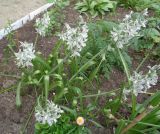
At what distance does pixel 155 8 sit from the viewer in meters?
5.30

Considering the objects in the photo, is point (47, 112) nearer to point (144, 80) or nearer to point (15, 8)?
point (144, 80)

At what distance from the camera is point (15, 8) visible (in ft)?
16.8

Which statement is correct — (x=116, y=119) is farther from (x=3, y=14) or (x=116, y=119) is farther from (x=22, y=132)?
(x=3, y=14)

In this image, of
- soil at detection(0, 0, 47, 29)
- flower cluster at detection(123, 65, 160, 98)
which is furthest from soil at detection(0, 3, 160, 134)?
flower cluster at detection(123, 65, 160, 98)

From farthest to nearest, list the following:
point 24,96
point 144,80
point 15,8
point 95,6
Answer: point 95,6 < point 15,8 < point 24,96 < point 144,80

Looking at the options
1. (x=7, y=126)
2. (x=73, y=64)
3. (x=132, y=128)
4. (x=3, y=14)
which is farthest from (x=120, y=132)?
(x=3, y=14)

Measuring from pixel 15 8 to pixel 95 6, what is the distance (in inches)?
46.2

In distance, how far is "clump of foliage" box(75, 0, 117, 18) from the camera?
5.22 m

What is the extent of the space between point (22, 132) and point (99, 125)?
28.8 inches

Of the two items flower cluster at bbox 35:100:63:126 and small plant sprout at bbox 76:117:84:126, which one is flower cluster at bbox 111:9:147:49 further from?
flower cluster at bbox 35:100:63:126

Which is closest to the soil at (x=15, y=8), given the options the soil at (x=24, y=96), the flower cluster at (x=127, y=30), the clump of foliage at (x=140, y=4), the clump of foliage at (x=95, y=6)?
the soil at (x=24, y=96)

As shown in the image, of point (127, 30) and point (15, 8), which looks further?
point (15, 8)

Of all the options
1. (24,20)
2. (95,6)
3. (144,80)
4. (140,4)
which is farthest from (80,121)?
(140,4)

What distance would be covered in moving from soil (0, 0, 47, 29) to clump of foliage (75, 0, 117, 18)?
0.59 metres
